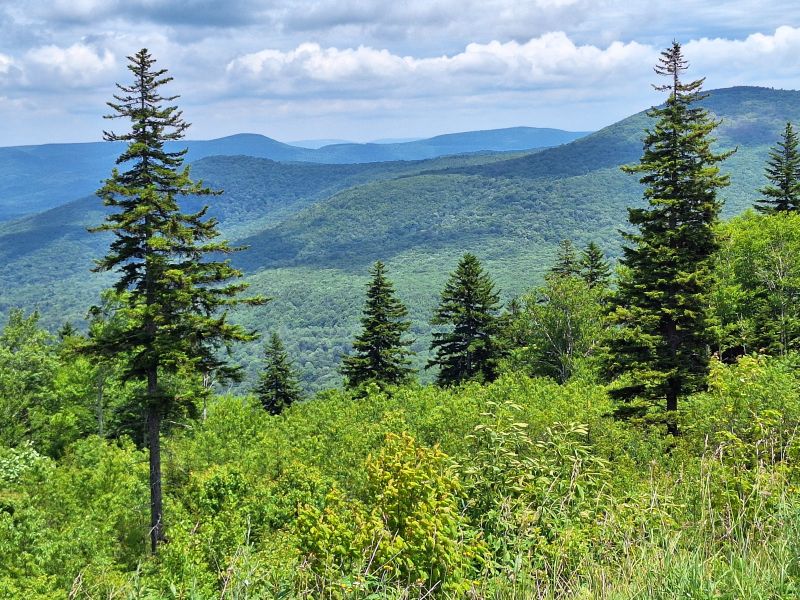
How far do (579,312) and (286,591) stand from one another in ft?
138

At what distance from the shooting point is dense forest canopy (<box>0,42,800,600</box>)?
4.29 m

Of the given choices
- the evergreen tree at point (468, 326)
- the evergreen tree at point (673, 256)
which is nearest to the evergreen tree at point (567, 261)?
the evergreen tree at point (468, 326)

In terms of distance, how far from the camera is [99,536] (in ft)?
63.6

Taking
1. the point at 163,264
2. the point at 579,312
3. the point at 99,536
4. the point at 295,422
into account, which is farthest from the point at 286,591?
the point at 579,312

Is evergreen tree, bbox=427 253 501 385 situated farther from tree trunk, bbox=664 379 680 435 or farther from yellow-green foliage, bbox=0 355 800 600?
yellow-green foliage, bbox=0 355 800 600

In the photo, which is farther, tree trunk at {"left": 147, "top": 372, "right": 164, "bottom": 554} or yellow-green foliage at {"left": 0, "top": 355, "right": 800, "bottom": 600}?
tree trunk at {"left": 147, "top": 372, "right": 164, "bottom": 554}

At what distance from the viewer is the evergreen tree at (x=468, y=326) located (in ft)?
145

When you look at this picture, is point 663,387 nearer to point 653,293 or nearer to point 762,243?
point 653,293

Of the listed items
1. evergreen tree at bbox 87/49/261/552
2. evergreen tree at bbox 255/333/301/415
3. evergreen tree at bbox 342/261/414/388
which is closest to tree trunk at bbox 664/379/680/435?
evergreen tree at bbox 87/49/261/552

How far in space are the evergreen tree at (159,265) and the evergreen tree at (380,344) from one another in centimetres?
2275

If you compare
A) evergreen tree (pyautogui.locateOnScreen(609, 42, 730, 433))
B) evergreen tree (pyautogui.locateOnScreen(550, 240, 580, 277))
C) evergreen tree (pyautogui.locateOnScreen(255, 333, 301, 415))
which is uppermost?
evergreen tree (pyautogui.locateOnScreen(609, 42, 730, 433))

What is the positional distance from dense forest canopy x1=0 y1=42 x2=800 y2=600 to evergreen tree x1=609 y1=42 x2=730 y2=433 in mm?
94

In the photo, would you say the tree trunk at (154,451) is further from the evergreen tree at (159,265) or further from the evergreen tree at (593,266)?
the evergreen tree at (593,266)

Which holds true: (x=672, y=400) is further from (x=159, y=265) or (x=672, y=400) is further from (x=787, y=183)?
(x=787, y=183)
